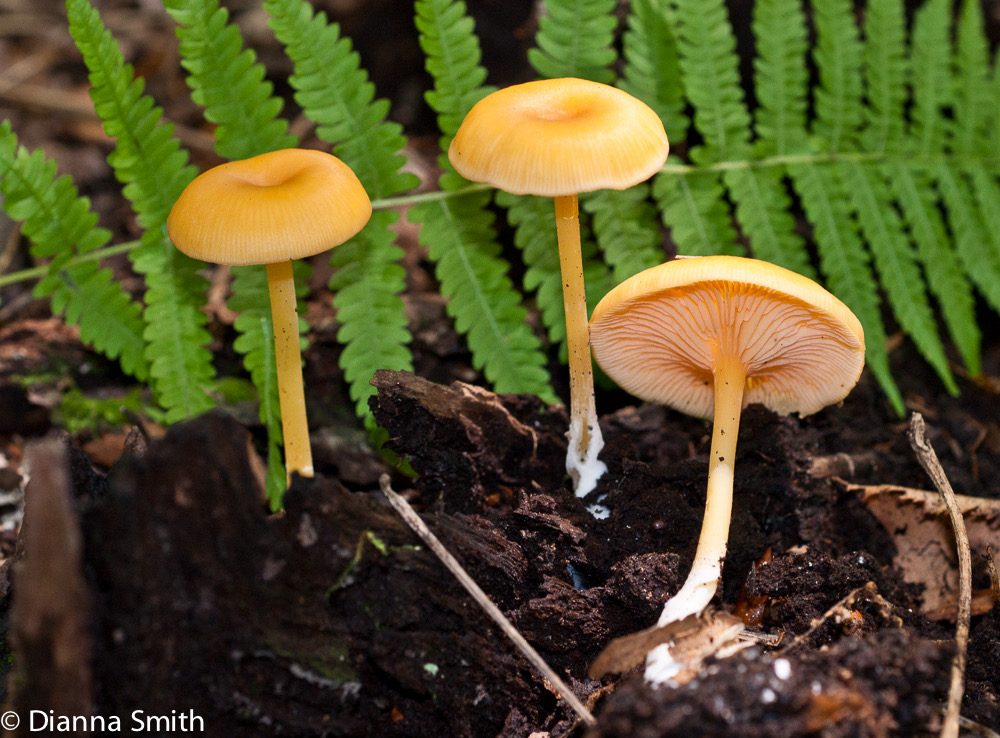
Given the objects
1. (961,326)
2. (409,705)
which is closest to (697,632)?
(409,705)

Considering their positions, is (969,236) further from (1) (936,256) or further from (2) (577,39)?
(2) (577,39)

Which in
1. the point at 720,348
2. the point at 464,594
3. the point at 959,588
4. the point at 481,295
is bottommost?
the point at 959,588

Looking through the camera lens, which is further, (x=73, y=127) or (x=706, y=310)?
(x=73, y=127)

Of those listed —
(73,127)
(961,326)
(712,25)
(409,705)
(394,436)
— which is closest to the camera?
(409,705)

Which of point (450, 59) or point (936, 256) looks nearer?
point (450, 59)

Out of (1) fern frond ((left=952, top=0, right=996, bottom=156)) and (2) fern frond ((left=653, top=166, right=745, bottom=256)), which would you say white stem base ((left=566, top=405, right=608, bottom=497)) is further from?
(1) fern frond ((left=952, top=0, right=996, bottom=156))

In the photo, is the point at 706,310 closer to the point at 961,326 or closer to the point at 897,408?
the point at 897,408

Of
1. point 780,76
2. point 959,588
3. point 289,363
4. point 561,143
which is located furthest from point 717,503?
point 780,76
